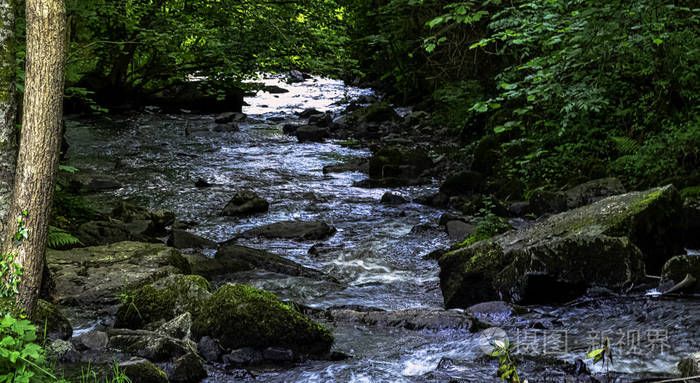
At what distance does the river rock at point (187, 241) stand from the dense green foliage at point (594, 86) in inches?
190

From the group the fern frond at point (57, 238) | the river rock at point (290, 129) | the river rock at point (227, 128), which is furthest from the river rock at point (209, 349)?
the river rock at point (227, 128)

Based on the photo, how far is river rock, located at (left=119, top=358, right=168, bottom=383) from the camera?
5121 millimetres

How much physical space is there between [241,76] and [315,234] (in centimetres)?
398

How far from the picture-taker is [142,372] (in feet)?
16.9

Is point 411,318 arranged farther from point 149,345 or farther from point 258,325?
point 149,345

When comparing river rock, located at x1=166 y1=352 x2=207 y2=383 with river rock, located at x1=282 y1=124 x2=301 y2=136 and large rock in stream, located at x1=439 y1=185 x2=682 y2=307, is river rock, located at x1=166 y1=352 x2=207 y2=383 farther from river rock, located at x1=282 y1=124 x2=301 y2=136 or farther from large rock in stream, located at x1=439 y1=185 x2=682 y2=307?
river rock, located at x1=282 y1=124 x2=301 y2=136

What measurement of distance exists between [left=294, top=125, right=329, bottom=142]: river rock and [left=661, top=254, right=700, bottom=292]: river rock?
15249 mm

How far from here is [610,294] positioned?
7.32m

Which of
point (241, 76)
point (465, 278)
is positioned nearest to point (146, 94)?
point (241, 76)

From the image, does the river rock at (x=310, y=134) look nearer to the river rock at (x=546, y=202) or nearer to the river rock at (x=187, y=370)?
the river rock at (x=546, y=202)

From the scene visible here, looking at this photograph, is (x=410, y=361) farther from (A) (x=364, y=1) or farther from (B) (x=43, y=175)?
(A) (x=364, y=1)

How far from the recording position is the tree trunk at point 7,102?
488 cm

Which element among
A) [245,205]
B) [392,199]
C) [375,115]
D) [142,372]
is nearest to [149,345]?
[142,372]

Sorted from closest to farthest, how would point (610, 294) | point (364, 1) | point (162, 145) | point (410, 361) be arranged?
point (410, 361) → point (610, 294) → point (162, 145) → point (364, 1)
